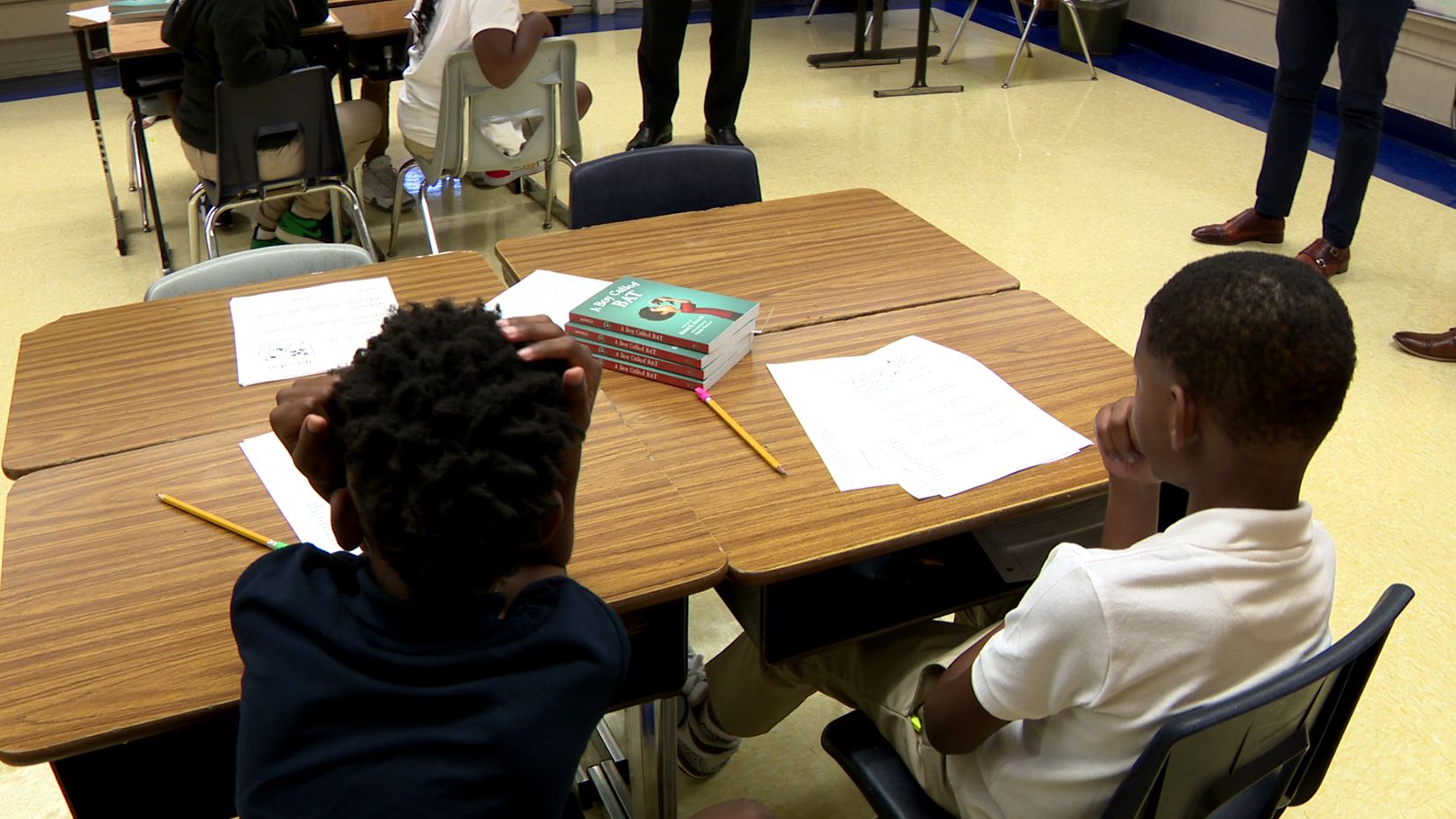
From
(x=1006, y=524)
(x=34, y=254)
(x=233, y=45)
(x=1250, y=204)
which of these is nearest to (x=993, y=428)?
(x=1006, y=524)

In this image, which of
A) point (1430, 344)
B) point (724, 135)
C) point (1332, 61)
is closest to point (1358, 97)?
point (1430, 344)

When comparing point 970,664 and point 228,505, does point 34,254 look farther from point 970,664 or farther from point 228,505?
point 970,664

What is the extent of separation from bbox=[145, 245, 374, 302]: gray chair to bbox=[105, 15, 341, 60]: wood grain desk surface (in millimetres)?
1630

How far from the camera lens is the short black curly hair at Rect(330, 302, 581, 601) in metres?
0.94

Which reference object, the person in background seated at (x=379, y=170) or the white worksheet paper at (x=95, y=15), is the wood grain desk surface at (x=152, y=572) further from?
the person in background seated at (x=379, y=170)

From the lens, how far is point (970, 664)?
4.13 ft

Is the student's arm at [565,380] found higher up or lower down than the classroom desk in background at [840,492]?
higher up

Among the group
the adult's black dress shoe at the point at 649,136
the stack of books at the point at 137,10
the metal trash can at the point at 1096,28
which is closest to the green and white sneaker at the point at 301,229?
the stack of books at the point at 137,10

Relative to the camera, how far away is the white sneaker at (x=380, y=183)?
13.9 ft

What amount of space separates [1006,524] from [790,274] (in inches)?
24.9

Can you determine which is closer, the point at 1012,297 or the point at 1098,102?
the point at 1012,297

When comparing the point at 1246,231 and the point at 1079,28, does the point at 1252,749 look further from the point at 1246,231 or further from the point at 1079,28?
the point at 1079,28

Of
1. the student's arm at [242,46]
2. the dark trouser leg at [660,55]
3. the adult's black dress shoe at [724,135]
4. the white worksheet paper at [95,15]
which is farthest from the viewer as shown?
the adult's black dress shoe at [724,135]

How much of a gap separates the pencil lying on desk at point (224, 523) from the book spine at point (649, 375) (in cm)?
55
